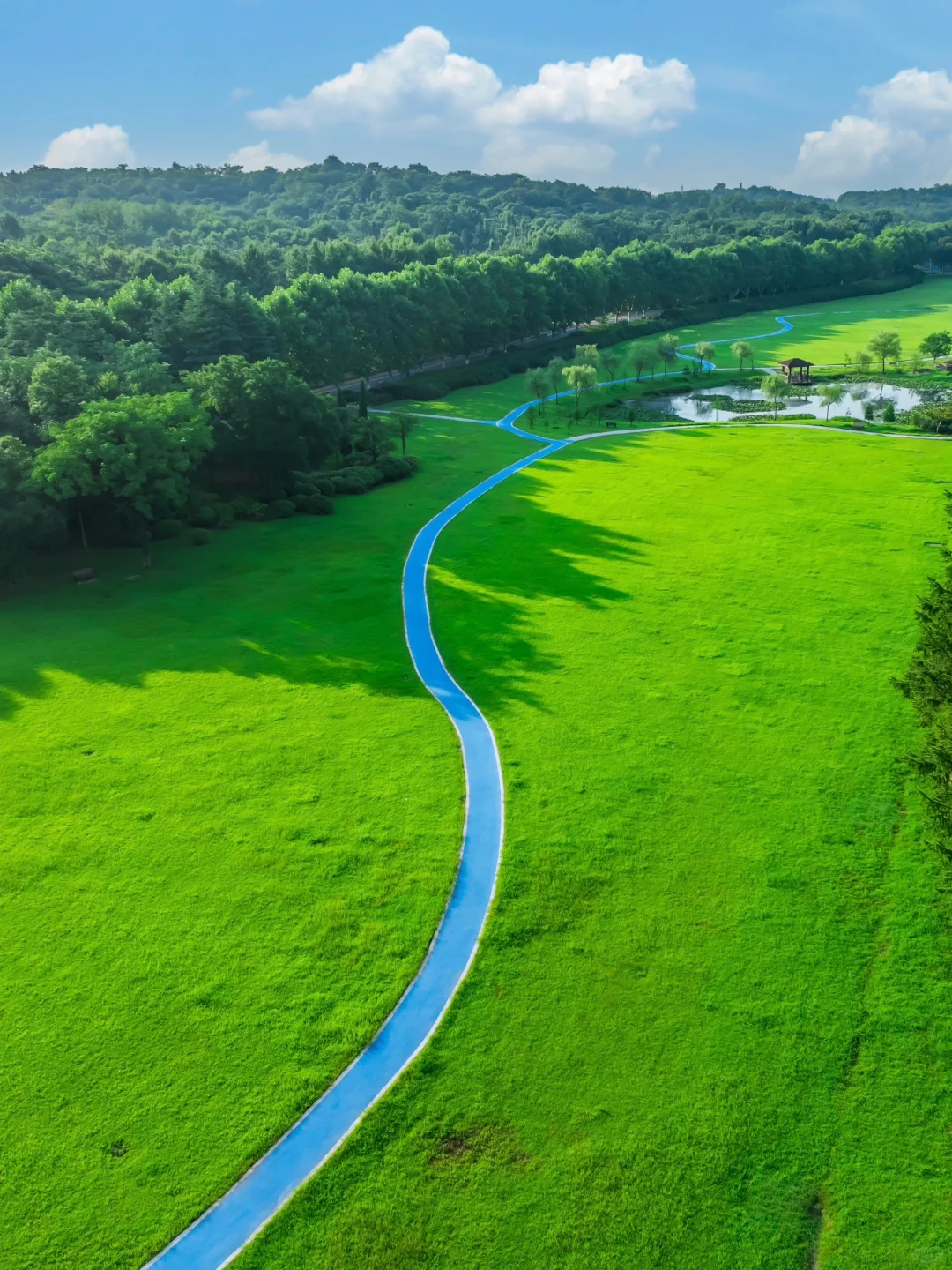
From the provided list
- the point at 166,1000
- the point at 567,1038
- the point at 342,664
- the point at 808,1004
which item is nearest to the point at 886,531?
the point at 342,664

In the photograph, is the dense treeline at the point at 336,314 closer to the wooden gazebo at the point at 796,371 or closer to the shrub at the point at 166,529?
the shrub at the point at 166,529

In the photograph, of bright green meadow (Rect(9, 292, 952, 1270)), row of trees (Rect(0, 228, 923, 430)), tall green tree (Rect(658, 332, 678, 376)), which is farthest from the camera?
tall green tree (Rect(658, 332, 678, 376))

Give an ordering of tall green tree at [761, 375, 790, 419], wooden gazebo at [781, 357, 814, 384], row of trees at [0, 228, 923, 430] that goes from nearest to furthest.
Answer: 1. row of trees at [0, 228, 923, 430]
2. tall green tree at [761, 375, 790, 419]
3. wooden gazebo at [781, 357, 814, 384]

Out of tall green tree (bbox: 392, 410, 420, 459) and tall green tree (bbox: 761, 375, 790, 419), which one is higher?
tall green tree (bbox: 761, 375, 790, 419)

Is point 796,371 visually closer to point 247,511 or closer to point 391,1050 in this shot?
point 247,511

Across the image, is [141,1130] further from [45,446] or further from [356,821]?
[45,446]

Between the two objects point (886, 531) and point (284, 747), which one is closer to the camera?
point (284, 747)

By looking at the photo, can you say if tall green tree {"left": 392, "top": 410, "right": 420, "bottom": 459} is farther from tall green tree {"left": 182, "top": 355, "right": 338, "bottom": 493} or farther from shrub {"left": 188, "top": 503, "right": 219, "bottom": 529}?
shrub {"left": 188, "top": 503, "right": 219, "bottom": 529}

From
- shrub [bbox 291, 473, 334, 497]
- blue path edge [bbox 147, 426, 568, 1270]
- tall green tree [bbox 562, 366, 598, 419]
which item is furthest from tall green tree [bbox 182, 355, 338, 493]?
tall green tree [bbox 562, 366, 598, 419]
